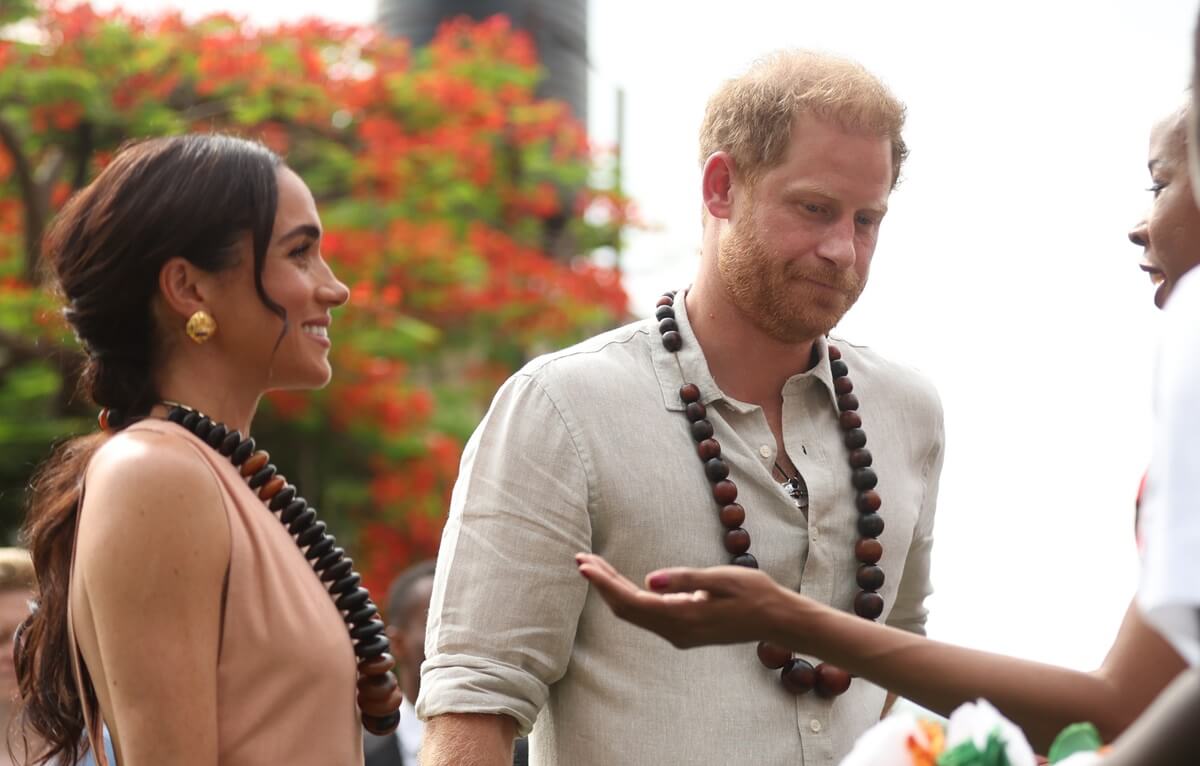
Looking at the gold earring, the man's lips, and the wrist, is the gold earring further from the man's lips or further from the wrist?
the man's lips

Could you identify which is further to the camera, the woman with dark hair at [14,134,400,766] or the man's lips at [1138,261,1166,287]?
the man's lips at [1138,261,1166,287]

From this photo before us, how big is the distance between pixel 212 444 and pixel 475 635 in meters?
0.69

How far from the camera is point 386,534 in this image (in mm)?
10211

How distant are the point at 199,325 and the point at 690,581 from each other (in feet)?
4.74

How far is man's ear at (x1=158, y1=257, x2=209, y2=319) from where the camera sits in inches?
129

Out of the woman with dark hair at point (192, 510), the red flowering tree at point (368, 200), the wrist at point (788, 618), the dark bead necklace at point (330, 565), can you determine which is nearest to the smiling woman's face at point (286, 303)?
the woman with dark hair at point (192, 510)

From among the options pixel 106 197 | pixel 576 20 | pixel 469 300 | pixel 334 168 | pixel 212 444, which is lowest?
pixel 469 300

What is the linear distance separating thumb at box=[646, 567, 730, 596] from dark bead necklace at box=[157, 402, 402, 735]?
110 cm

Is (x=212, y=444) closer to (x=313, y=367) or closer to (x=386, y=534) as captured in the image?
(x=313, y=367)

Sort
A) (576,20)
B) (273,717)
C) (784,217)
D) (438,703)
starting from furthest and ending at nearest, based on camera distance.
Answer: (576,20) < (784,217) < (438,703) < (273,717)

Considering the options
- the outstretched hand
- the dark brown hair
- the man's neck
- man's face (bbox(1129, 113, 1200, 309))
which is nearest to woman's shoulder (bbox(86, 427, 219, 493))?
the dark brown hair

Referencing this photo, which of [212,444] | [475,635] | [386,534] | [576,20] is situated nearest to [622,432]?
[475,635]

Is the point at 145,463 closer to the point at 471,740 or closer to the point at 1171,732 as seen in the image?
the point at 471,740

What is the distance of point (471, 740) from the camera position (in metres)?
3.21
